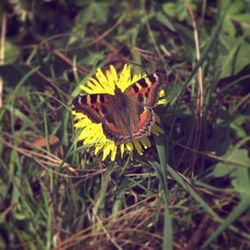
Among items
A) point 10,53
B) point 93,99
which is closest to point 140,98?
point 93,99

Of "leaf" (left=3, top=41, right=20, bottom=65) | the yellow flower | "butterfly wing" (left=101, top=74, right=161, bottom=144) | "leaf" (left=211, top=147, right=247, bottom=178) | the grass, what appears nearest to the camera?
"butterfly wing" (left=101, top=74, right=161, bottom=144)

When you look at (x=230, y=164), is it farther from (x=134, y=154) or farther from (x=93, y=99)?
(x=93, y=99)

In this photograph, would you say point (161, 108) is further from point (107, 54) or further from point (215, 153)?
point (107, 54)

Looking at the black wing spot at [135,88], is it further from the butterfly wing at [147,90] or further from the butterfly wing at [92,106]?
the butterfly wing at [92,106]

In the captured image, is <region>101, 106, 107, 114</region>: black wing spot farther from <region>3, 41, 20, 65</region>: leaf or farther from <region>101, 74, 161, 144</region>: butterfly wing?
<region>3, 41, 20, 65</region>: leaf

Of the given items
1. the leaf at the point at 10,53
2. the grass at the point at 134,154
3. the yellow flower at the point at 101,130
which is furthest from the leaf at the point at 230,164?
the leaf at the point at 10,53

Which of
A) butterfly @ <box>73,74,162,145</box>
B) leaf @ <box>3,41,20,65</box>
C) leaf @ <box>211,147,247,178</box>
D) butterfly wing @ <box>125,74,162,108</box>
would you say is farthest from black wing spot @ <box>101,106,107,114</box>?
leaf @ <box>3,41,20,65</box>
